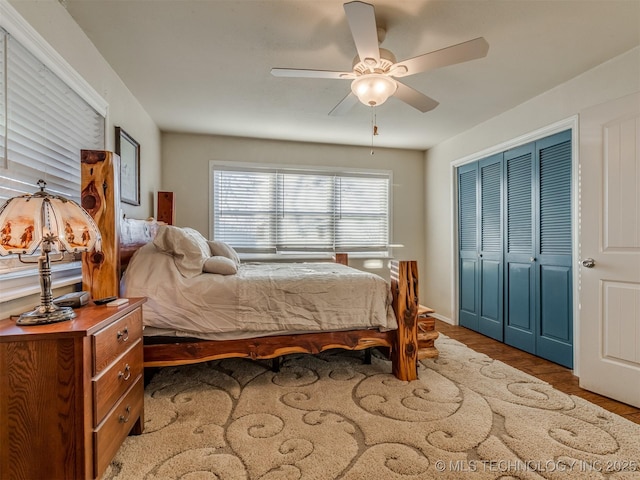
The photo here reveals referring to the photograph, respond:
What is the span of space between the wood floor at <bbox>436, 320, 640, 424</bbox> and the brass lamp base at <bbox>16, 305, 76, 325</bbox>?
10.1 feet

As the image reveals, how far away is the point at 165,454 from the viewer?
1644mm

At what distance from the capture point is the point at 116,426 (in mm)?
1492

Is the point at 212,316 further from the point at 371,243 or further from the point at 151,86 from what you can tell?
the point at 371,243

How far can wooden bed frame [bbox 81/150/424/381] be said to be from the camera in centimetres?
189

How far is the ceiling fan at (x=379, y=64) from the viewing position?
1.72 m

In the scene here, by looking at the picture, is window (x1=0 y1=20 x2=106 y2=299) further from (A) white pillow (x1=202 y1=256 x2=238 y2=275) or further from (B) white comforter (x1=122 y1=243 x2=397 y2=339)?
(A) white pillow (x1=202 y1=256 x2=238 y2=275)

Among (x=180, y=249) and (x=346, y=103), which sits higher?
(x=346, y=103)

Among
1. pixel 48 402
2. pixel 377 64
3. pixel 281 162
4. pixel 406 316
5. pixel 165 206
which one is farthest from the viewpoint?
pixel 281 162

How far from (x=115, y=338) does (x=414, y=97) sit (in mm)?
2294

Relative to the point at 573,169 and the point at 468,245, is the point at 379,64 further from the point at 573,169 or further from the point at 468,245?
the point at 468,245

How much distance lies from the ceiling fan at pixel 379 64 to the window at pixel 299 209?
2378 millimetres

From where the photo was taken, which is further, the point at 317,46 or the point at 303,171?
the point at 303,171

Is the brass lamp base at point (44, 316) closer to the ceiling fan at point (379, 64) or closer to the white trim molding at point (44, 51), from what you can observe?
the white trim molding at point (44, 51)

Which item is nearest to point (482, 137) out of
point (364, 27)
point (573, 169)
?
point (573, 169)
